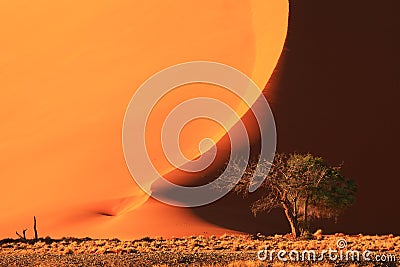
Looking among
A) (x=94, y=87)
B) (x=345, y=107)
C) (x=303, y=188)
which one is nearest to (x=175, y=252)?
(x=303, y=188)

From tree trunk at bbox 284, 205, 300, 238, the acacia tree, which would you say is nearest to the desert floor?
tree trunk at bbox 284, 205, 300, 238

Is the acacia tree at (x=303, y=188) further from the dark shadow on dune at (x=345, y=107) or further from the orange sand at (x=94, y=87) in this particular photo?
the orange sand at (x=94, y=87)

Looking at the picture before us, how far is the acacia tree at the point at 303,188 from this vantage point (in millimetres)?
31938

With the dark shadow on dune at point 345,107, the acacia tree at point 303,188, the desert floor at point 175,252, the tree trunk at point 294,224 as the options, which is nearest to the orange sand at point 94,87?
the dark shadow on dune at point 345,107

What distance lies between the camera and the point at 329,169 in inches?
1304

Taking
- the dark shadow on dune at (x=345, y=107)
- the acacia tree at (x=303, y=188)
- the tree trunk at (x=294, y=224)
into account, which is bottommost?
the tree trunk at (x=294, y=224)

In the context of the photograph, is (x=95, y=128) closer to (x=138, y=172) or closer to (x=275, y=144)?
(x=138, y=172)

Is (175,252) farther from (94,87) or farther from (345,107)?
(94,87)

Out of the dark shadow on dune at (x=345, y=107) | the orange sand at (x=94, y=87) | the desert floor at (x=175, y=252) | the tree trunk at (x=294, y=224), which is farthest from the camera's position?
the orange sand at (x=94, y=87)

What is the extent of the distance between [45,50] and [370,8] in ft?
91.8

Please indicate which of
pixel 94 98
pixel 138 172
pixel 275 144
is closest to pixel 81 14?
pixel 94 98

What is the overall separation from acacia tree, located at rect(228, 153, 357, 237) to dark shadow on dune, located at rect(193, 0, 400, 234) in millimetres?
2739

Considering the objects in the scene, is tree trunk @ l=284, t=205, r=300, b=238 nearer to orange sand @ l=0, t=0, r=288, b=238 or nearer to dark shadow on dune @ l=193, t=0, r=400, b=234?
dark shadow on dune @ l=193, t=0, r=400, b=234

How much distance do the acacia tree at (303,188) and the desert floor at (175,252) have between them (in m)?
1.36
